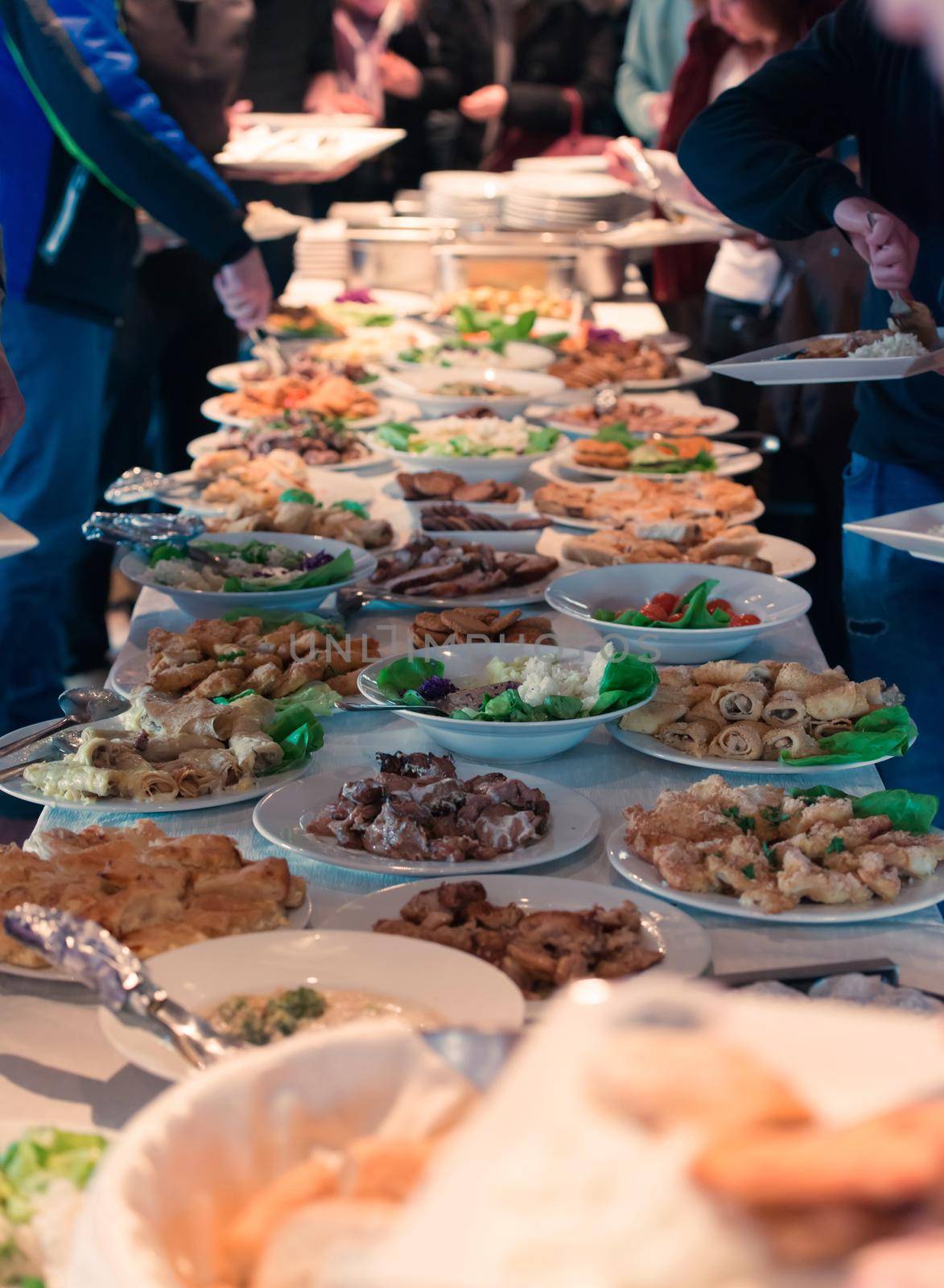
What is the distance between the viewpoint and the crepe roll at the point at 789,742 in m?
1.57

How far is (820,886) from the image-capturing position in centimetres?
124

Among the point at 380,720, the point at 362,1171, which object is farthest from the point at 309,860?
the point at 362,1171

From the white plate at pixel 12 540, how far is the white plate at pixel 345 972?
673 millimetres

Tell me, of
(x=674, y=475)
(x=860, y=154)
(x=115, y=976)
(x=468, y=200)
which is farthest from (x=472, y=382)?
(x=115, y=976)

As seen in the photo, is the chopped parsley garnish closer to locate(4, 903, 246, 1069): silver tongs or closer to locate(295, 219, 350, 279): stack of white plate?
locate(4, 903, 246, 1069): silver tongs

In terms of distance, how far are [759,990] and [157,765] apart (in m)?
0.75

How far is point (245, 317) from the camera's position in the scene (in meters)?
3.66

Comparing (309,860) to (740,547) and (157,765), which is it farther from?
(740,547)

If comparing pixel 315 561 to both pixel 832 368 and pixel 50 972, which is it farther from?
pixel 50 972

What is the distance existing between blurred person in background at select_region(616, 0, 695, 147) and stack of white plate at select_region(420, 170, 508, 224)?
697 millimetres

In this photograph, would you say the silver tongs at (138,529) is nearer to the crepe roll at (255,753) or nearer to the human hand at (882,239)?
the crepe roll at (255,753)

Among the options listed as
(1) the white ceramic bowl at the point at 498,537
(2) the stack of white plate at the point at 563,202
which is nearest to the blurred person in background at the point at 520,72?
(2) the stack of white plate at the point at 563,202

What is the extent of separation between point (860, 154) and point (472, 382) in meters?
1.16

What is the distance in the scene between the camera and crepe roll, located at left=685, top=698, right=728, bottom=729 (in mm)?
1634
